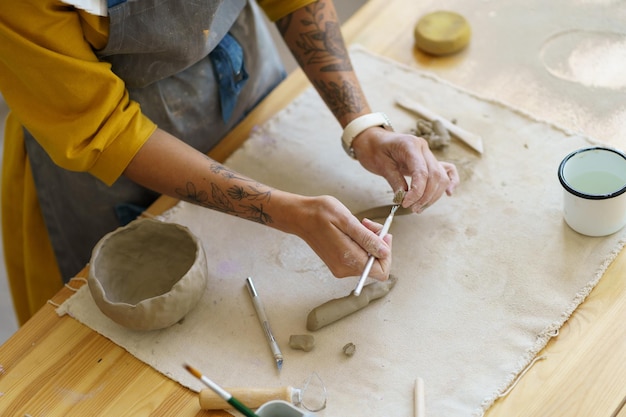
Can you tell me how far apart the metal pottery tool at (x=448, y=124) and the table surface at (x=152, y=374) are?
0.34 meters

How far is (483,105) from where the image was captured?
1391mm

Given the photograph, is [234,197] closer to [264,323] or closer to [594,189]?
[264,323]

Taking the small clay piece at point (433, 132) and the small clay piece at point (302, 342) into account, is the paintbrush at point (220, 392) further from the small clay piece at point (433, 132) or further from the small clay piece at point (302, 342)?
the small clay piece at point (433, 132)

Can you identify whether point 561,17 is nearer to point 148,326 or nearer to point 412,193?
point 412,193

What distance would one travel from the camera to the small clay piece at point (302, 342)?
1066 millimetres

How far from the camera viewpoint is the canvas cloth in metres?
1.02

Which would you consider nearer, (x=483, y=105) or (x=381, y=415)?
(x=381, y=415)

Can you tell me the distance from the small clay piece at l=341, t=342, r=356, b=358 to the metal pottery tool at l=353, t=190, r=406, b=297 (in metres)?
0.08

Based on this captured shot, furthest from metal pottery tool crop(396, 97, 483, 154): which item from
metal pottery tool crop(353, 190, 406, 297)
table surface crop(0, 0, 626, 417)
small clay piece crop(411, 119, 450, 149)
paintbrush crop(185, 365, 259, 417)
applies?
paintbrush crop(185, 365, 259, 417)

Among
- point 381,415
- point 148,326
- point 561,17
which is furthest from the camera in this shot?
point 561,17

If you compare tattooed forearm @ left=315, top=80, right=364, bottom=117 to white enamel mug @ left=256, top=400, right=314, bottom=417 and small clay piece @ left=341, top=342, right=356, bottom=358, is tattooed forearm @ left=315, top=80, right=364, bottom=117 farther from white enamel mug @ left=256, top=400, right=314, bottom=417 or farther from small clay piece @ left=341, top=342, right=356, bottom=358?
white enamel mug @ left=256, top=400, right=314, bottom=417

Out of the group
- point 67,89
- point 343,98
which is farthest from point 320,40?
point 67,89

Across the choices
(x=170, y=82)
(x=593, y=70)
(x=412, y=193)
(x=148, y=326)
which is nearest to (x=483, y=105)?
(x=593, y=70)

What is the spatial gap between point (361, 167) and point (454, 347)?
426mm
